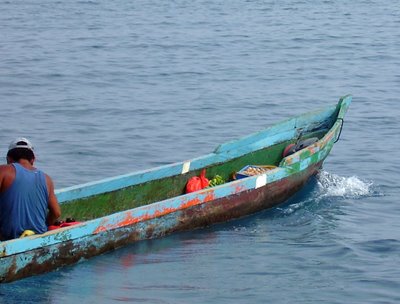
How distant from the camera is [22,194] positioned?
1048 cm

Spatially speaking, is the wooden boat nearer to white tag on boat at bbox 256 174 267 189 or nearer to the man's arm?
white tag on boat at bbox 256 174 267 189

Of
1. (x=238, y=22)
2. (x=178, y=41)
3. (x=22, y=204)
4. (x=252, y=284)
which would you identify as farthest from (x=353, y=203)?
(x=238, y=22)

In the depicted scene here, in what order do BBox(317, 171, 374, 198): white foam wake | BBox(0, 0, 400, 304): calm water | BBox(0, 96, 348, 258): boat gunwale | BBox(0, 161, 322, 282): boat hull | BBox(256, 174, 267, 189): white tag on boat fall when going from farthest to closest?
BBox(317, 171, 374, 198): white foam wake < BBox(256, 174, 267, 189): white tag on boat < BBox(0, 0, 400, 304): calm water < BBox(0, 161, 322, 282): boat hull < BBox(0, 96, 348, 258): boat gunwale

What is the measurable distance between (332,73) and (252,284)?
50.2 ft

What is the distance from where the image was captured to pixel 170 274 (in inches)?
452

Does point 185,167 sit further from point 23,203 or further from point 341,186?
point 23,203

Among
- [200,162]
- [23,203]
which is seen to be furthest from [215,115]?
[23,203]

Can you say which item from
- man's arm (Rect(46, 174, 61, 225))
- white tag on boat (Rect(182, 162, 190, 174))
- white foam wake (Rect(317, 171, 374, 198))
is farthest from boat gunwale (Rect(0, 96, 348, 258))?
white tag on boat (Rect(182, 162, 190, 174))

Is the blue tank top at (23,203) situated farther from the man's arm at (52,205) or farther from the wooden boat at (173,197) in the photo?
the wooden boat at (173,197)

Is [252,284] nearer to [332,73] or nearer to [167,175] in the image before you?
[167,175]

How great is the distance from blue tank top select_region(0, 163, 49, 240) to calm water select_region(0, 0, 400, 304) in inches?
22.4

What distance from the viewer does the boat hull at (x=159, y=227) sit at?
10.7 m

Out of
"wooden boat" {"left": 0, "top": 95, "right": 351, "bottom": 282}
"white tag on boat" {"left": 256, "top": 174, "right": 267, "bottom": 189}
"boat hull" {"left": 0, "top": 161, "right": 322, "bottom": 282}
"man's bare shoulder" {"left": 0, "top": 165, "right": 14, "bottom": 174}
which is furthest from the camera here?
"white tag on boat" {"left": 256, "top": 174, "right": 267, "bottom": 189}

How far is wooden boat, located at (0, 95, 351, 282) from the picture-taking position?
430 inches
